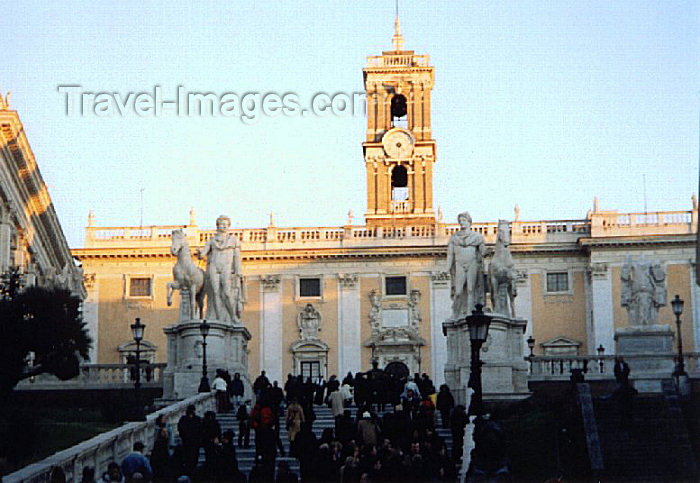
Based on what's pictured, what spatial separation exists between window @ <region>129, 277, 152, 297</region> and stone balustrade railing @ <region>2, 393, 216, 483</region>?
142 feet

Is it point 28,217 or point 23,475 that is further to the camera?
point 28,217

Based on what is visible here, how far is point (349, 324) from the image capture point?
72875mm

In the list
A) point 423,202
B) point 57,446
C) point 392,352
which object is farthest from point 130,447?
point 423,202

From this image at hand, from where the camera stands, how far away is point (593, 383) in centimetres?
3756

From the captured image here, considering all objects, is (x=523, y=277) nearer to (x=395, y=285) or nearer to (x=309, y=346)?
(x=395, y=285)

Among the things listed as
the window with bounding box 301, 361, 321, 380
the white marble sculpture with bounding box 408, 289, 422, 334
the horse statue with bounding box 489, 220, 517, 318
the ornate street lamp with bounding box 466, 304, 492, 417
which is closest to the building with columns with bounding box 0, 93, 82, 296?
the window with bounding box 301, 361, 321, 380

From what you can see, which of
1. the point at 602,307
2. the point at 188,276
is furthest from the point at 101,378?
the point at 602,307

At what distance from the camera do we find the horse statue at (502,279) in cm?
3731

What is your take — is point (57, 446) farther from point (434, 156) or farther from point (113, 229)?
point (434, 156)

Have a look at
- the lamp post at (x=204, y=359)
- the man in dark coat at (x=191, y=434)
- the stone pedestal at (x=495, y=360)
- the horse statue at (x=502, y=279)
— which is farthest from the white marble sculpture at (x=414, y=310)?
the man in dark coat at (x=191, y=434)

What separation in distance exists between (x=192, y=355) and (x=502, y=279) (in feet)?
27.4

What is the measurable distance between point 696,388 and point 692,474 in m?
9.50

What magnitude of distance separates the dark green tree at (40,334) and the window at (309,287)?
40135mm

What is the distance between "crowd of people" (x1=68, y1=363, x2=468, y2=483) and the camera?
70.9ft
